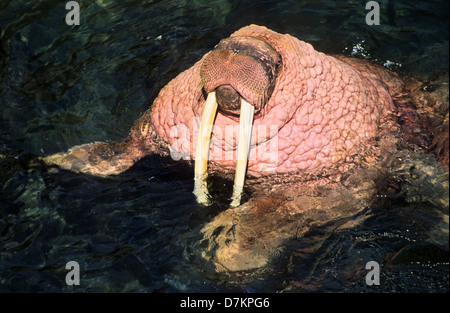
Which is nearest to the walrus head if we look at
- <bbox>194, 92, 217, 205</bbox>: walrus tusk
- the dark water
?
<bbox>194, 92, 217, 205</bbox>: walrus tusk

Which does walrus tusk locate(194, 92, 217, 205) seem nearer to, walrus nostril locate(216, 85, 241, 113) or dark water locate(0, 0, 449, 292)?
walrus nostril locate(216, 85, 241, 113)

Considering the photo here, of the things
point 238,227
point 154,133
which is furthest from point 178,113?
point 238,227

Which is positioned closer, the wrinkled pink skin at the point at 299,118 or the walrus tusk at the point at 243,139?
the walrus tusk at the point at 243,139

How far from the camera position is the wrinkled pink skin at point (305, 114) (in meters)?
3.57

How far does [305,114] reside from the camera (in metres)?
3.64

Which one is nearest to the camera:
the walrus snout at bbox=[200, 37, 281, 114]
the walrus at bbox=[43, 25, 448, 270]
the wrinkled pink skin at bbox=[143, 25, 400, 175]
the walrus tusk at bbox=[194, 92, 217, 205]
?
the walrus snout at bbox=[200, 37, 281, 114]

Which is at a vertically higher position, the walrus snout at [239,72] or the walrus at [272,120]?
→ the walrus snout at [239,72]

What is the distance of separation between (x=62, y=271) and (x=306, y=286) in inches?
69.2

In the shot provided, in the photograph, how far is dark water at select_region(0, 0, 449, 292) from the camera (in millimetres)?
3477

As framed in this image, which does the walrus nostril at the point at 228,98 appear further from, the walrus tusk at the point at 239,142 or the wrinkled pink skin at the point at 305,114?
the wrinkled pink skin at the point at 305,114

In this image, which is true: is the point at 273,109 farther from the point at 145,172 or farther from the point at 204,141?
the point at 145,172

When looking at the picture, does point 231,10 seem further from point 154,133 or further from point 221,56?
point 221,56

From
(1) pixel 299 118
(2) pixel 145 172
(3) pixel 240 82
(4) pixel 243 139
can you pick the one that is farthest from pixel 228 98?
(2) pixel 145 172

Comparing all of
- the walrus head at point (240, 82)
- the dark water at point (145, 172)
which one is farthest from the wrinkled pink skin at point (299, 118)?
the dark water at point (145, 172)
